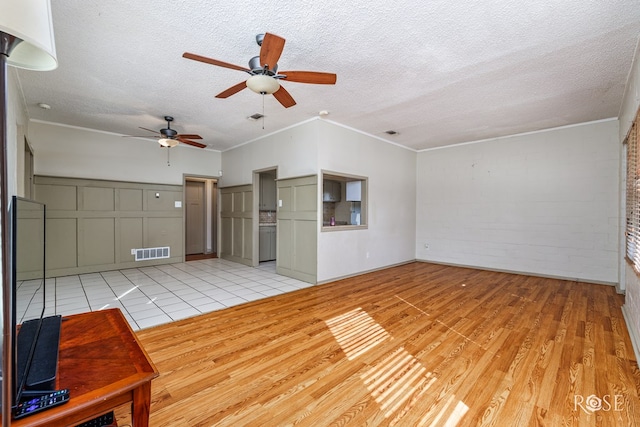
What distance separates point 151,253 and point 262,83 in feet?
17.6

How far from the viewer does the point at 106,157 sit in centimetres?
576

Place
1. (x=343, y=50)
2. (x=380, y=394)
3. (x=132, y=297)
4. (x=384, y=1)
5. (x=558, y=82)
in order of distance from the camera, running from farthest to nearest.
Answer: (x=132, y=297), (x=558, y=82), (x=343, y=50), (x=384, y=1), (x=380, y=394)

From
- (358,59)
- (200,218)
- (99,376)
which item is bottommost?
(99,376)

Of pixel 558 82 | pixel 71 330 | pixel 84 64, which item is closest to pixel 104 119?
pixel 84 64

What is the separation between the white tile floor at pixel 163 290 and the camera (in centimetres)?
346

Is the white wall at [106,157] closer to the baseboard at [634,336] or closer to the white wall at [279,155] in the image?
the white wall at [279,155]

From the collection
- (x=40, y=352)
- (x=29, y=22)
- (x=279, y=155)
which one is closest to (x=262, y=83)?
(x=29, y=22)

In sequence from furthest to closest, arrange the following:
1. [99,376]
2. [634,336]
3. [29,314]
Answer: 1. [634,336]
2. [29,314]
3. [99,376]

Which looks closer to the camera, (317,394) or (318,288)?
(317,394)

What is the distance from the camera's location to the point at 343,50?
9.20 ft

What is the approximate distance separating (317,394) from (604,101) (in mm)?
5383

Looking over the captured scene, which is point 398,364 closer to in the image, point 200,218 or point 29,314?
point 29,314

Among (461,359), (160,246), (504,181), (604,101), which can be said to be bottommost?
(461,359)

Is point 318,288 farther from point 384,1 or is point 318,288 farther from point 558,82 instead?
point 558,82
